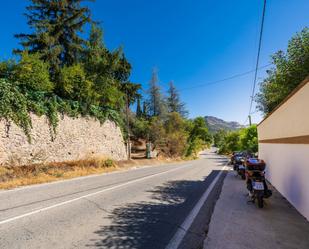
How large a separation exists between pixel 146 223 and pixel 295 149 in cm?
455

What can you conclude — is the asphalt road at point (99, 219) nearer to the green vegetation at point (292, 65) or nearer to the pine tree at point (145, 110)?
the green vegetation at point (292, 65)

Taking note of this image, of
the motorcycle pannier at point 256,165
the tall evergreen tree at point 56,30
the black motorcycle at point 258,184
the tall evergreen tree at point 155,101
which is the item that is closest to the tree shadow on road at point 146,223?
the black motorcycle at point 258,184

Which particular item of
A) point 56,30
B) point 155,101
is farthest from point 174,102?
point 56,30

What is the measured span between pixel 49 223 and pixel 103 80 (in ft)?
71.5

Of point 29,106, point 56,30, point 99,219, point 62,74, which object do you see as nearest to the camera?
Answer: point 99,219

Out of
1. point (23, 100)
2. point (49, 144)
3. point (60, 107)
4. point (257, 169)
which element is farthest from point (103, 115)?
point (257, 169)

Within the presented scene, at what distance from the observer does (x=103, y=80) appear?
83.9 ft

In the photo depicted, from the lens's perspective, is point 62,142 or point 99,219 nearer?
point 99,219

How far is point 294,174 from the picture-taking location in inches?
258

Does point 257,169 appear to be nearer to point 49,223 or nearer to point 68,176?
point 49,223

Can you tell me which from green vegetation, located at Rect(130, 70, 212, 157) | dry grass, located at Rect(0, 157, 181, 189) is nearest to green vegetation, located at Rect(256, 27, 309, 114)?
dry grass, located at Rect(0, 157, 181, 189)

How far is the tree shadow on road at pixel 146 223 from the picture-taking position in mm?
4219

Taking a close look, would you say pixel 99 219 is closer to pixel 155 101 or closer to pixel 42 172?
pixel 42 172

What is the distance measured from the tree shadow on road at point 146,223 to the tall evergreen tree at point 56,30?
63.5 ft
